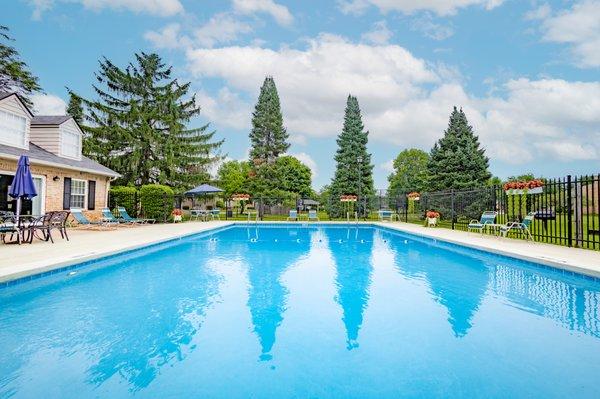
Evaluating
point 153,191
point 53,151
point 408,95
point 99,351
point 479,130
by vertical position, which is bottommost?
point 99,351

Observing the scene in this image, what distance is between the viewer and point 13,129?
46.2ft

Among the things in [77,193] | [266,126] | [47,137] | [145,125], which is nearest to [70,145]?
[47,137]

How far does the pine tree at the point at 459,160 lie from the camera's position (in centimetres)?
2259

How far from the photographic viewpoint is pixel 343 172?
95.8 feet

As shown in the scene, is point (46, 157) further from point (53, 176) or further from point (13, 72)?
point (13, 72)

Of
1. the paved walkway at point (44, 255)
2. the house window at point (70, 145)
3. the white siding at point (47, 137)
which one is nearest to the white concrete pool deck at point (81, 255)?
the paved walkway at point (44, 255)

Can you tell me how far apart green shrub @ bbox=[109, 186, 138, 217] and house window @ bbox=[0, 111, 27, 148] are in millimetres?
5413

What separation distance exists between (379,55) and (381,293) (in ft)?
56.0

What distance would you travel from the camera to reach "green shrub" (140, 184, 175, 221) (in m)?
18.9

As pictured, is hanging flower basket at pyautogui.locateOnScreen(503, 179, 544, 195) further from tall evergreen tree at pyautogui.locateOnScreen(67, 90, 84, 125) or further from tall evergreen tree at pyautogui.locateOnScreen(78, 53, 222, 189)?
tall evergreen tree at pyautogui.locateOnScreen(67, 90, 84, 125)

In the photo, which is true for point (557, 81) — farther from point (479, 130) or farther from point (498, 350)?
point (498, 350)

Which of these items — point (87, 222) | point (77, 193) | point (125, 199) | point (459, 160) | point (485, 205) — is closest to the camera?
point (87, 222)

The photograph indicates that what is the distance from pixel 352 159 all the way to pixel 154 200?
16.5m

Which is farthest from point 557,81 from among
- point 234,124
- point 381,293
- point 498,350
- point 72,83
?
point 72,83
